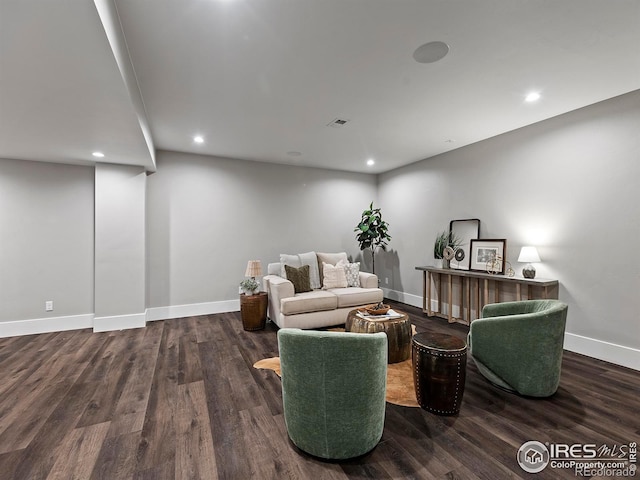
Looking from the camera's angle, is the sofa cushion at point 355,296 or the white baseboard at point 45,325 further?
the sofa cushion at point 355,296

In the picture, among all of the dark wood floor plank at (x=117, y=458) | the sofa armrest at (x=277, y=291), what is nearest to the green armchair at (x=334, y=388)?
the dark wood floor plank at (x=117, y=458)

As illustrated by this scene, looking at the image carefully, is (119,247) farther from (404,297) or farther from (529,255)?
(529,255)

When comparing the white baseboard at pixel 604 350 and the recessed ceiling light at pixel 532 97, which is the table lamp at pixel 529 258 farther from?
the recessed ceiling light at pixel 532 97

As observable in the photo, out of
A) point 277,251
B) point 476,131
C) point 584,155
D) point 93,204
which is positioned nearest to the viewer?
point 584,155

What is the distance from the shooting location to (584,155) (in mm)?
3305

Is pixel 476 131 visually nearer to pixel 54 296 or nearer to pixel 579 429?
pixel 579 429

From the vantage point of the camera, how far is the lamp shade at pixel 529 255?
359cm

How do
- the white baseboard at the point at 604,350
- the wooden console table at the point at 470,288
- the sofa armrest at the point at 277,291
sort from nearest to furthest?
1. the white baseboard at the point at 604,350
2. the wooden console table at the point at 470,288
3. the sofa armrest at the point at 277,291

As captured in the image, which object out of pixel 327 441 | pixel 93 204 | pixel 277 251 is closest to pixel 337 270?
pixel 277 251

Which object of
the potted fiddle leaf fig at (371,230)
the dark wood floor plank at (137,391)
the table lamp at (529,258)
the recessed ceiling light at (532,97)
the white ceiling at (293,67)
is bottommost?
the dark wood floor plank at (137,391)

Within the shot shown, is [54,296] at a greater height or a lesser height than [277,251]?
lesser

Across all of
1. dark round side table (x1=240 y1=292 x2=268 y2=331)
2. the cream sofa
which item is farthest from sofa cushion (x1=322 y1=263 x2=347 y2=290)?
dark round side table (x1=240 y1=292 x2=268 y2=331)

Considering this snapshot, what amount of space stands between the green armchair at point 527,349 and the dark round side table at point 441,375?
19.5 inches

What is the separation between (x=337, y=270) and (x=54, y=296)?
13.6 ft
